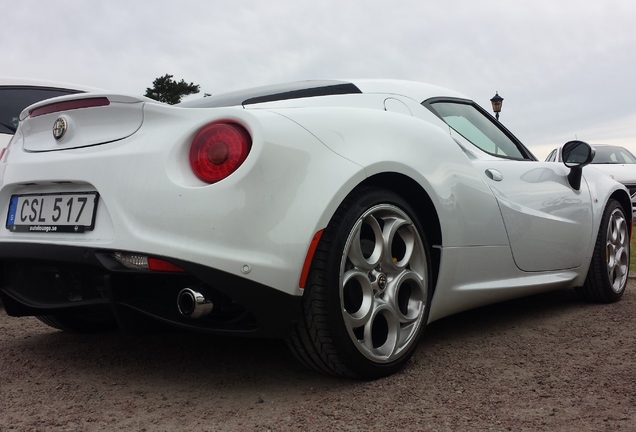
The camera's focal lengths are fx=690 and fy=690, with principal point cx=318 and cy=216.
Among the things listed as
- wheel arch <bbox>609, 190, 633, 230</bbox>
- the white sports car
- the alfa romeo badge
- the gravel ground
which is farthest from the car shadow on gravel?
wheel arch <bbox>609, 190, 633, 230</bbox>

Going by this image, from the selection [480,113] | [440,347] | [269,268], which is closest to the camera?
[269,268]

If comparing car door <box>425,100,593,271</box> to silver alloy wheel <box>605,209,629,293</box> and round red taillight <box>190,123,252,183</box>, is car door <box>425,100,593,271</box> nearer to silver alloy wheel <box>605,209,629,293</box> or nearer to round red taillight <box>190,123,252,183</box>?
silver alloy wheel <box>605,209,629,293</box>

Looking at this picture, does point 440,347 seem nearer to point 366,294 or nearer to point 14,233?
point 366,294

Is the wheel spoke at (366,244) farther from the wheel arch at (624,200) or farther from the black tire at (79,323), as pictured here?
the wheel arch at (624,200)

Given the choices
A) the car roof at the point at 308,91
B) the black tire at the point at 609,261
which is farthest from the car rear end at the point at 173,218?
the black tire at the point at 609,261

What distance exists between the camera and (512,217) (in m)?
3.57

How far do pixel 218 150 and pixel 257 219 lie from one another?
0.91 ft

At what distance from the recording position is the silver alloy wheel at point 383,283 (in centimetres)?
261

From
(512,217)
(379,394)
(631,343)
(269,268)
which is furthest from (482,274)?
(269,268)

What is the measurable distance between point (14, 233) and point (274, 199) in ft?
3.66

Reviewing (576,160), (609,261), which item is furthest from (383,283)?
(609,261)

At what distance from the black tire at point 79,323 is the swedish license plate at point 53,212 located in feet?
2.67

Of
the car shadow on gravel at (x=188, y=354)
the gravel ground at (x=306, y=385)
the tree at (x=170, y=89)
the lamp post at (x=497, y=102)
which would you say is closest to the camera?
the gravel ground at (x=306, y=385)

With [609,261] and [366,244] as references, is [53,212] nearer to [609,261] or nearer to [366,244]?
[366,244]
